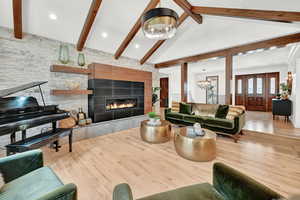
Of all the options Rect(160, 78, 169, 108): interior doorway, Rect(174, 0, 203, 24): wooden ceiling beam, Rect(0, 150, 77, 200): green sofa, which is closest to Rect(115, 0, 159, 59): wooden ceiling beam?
Rect(174, 0, 203, 24): wooden ceiling beam

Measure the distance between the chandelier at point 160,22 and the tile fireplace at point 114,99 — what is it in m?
2.64

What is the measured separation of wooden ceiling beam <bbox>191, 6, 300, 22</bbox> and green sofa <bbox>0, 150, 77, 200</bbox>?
399 cm

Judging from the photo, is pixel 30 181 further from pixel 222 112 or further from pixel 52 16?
pixel 222 112

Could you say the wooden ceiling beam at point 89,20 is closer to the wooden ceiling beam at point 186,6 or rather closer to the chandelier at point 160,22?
the chandelier at point 160,22

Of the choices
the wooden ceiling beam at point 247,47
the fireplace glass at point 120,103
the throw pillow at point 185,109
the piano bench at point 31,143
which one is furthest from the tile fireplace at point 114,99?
the wooden ceiling beam at point 247,47

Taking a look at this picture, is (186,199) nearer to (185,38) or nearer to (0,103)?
(0,103)

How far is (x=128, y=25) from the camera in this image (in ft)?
12.6

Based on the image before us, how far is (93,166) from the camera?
7.36 feet

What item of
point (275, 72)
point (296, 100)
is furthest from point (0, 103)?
point (275, 72)

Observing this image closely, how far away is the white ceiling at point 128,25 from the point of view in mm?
2764

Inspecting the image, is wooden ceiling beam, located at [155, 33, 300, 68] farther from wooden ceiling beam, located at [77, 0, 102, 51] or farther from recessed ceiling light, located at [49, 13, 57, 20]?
recessed ceiling light, located at [49, 13, 57, 20]

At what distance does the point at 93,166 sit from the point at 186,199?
1.82 meters

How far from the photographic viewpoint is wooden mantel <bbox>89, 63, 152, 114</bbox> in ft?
13.6

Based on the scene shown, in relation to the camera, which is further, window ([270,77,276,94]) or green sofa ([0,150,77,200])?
window ([270,77,276,94])
